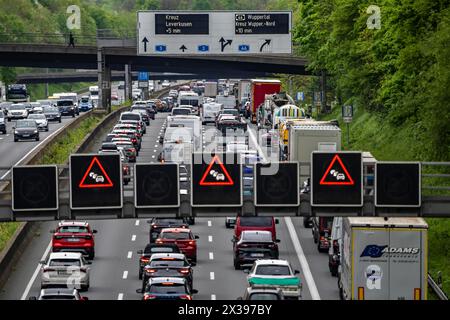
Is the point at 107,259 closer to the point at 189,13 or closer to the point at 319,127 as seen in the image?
the point at 319,127

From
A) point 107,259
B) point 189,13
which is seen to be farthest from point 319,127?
point 189,13

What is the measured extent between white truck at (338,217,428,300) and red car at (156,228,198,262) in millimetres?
14173

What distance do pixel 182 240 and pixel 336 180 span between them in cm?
1279

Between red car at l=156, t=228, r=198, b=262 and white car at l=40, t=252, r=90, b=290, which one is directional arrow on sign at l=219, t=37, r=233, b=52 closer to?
red car at l=156, t=228, r=198, b=262

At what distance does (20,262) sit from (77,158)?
45.3 feet

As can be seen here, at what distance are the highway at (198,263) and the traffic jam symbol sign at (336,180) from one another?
4.89 metres

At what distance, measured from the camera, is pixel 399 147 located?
7706 cm

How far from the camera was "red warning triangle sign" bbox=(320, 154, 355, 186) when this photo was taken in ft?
128

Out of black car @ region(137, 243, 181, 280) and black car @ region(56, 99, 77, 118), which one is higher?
black car @ region(56, 99, 77, 118)

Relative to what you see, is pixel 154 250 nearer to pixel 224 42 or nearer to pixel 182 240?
pixel 182 240

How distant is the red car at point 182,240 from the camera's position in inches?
1992

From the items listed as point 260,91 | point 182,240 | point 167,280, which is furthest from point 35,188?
point 260,91

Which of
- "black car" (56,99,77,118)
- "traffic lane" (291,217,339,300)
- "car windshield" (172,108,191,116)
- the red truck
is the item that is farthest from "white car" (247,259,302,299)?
"black car" (56,99,77,118)

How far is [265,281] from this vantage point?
39.9 metres
